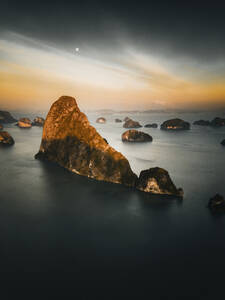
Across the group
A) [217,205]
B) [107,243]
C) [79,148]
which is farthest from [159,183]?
[79,148]

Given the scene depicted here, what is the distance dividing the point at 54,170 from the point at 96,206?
25.4 metres

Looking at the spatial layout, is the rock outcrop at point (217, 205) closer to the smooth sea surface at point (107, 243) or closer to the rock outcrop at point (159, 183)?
the smooth sea surface at point (107, 243)

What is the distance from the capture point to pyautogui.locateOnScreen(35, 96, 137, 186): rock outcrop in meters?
44.8

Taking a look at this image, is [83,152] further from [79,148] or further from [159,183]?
[159,183]

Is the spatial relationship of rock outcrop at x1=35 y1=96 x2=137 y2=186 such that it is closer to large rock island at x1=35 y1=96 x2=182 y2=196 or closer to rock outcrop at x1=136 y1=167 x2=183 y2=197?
large rock island at x1=35 y1=96 x2=182 y2=196

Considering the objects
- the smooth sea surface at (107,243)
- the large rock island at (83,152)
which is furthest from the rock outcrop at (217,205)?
the large rock island at (83,152)

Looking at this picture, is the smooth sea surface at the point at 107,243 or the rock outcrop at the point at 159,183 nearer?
the smooth sea surface at the point at 107,243

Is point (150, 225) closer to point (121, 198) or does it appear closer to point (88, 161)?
point (121, 198)

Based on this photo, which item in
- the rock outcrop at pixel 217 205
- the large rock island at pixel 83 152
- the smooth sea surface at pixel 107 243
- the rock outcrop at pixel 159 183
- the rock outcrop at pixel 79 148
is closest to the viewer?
the smooth sea surface at pixel 107 243

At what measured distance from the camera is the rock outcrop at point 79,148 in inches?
1763

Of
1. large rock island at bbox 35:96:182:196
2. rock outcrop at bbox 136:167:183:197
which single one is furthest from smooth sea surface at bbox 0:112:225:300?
large rock island at bbox 35:96:182:196

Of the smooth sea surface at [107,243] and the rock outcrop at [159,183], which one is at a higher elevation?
Result: the rock outcrop at [159,183]

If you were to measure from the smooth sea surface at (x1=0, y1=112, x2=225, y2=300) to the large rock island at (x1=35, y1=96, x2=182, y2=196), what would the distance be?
264 cm

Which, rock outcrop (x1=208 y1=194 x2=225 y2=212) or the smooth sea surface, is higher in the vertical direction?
rock outcrop (x1=208 y1=194 x2=225 y2=212)
